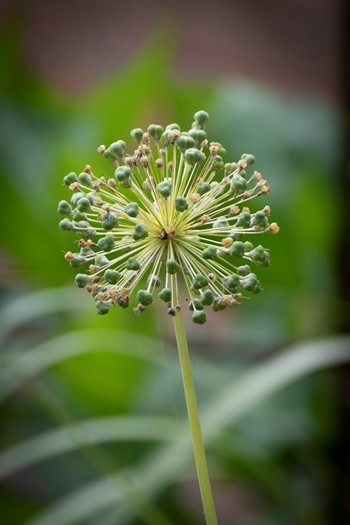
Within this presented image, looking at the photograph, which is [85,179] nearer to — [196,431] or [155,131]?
[155,131]

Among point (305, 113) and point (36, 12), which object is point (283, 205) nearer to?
point (305, 113)

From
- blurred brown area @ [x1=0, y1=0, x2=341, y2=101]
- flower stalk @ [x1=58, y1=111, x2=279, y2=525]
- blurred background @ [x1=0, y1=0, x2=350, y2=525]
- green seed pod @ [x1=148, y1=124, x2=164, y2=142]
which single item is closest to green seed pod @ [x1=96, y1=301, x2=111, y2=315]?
flower stalk @ [x1=58, y1=111, x2=279, y2=525]

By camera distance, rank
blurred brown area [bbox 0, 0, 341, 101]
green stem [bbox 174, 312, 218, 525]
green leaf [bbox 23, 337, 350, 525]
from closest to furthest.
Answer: green stem [bbox 174, 312, 218, 525] < green leaf [bbox 23, 337, 350, 525] < blurred brown area [bbox 0, 0, 341, 101]

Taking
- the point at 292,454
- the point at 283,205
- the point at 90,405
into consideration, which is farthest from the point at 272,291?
the point at 90,405

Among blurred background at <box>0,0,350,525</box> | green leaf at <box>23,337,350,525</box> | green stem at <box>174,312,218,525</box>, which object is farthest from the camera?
blurred background at <box>0,0,350,525</box>

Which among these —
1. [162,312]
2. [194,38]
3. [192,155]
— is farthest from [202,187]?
[194,38]

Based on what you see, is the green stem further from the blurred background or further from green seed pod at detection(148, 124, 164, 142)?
the blurred background

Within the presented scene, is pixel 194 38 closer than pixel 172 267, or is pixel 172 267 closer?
pixel 172 267
